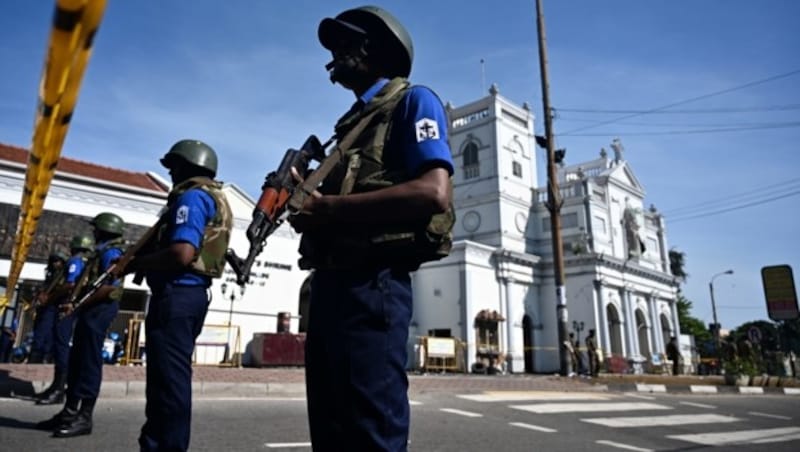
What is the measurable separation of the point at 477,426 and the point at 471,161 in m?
28.7

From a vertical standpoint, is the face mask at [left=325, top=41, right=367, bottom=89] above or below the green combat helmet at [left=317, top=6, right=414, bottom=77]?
below

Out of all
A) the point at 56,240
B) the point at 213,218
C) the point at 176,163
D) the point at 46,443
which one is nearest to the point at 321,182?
the point at 213,218

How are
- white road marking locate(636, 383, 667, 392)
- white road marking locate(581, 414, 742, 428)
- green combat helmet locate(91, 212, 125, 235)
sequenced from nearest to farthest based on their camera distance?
green combat helmet locate(91, 212, 125, 235)
white road marking locate(581, 414, 742, 428)
white road marking locate(636, 383, 667, 392)

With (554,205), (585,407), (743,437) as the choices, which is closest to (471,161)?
(554,205)

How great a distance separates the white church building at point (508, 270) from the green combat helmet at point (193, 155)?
14814 millimetres

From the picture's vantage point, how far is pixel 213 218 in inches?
138

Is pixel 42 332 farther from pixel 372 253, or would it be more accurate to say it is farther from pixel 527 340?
pixel 527 340

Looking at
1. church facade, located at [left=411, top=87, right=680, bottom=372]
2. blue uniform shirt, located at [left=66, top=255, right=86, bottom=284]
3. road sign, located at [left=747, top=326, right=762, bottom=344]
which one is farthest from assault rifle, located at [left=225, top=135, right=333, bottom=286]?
church facade, located at [left=411, top=87, right=680, bottom=372]

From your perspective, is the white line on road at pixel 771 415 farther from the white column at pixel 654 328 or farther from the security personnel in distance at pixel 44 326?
the white column at pixel 654 328

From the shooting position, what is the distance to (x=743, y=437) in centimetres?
632

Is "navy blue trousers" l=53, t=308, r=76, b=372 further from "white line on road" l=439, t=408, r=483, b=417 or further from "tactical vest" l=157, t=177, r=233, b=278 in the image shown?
"white line on road" l=439, t=408, r=483, b=417

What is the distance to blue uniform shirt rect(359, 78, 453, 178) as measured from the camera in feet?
5.75

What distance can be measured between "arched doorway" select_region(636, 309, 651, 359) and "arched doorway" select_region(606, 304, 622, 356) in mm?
3350

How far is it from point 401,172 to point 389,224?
8.5 inches
